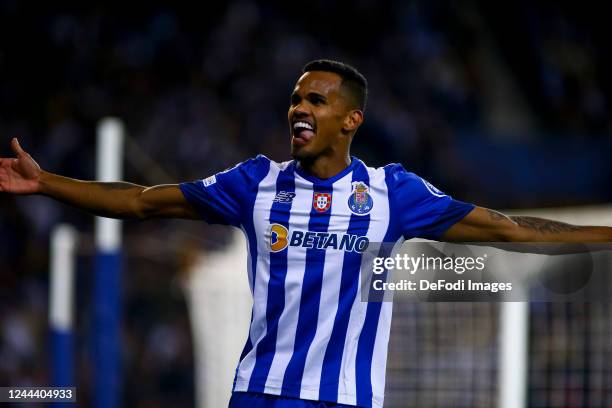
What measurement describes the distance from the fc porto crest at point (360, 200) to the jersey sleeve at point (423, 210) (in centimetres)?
10

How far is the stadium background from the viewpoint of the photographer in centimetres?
1092

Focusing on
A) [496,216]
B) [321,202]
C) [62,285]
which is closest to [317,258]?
[321,202]

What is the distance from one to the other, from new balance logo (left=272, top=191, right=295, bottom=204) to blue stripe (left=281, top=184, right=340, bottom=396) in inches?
9.0

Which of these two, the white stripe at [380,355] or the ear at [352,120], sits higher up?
the ear at [352,120]

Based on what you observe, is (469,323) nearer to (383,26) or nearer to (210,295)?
(210,295)

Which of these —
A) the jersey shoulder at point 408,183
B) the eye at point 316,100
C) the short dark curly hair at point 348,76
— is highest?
the short dark curly hair at point 348,76

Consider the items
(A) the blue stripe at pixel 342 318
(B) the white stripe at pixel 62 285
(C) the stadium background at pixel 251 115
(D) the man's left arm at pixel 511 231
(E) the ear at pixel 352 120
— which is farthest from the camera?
(C) the stadium background at pixel 251 115

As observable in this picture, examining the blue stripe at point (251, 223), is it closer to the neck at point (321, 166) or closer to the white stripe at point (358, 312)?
the neck at point (321, 166)

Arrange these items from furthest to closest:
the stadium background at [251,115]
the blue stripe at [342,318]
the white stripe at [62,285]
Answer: the stadium background at [251,115] < the white stripe at [62,285] < the blue stripe at [342,318]

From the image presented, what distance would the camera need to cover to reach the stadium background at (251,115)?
10.9 m

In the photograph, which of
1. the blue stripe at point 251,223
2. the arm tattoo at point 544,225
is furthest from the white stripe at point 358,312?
the arm tattoo at point 544,225

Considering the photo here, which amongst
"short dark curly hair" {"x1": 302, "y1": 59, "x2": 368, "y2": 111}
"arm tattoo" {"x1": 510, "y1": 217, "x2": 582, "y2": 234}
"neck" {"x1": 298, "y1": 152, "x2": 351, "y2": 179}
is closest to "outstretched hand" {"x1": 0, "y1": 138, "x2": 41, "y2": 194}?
"neck" {"x1": 298, "y1": 152, "x2": 351, "y2": 179}

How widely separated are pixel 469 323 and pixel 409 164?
546 centimetres

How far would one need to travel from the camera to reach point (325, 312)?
4090 mm
